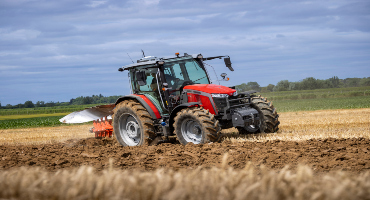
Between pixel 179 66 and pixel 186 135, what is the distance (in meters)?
2.06

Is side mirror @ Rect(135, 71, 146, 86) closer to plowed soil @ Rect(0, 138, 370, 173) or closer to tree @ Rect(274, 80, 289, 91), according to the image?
plowed soil @ Rect(0, 138, 370, 173)

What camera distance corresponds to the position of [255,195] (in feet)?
7.30

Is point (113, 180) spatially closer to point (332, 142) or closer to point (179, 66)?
point (332, 142)

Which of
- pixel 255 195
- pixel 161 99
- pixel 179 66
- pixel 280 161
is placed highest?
pixel 179 66

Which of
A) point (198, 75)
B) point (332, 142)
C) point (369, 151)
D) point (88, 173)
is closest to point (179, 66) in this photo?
point (198, 75)

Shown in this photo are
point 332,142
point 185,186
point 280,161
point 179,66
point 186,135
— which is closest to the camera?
point 185,186

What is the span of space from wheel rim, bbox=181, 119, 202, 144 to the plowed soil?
574 mm

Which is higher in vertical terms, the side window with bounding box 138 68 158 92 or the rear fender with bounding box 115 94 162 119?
the side window with bounding box 138 68 158 92

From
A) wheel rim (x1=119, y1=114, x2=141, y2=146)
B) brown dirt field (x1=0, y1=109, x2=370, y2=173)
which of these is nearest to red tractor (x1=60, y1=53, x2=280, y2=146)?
wheel rim (x1=119, y1=114, x2=141, y2=146)

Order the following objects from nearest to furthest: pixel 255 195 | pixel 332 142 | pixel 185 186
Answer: pixel 255 195, pixel 185 186, pixel 332 142

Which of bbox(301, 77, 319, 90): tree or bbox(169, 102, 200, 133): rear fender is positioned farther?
bbox(301, 77, 319, 90): tree

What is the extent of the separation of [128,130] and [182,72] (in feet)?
7.92

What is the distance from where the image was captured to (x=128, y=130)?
1167 centimetres

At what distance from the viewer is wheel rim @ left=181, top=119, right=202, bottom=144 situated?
9.98m
